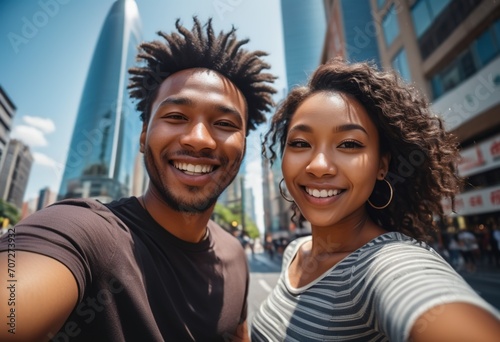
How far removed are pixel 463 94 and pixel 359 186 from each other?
16733 mm

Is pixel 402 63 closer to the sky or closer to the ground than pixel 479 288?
closer to the sky

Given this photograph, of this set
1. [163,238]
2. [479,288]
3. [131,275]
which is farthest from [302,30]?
[131,275]

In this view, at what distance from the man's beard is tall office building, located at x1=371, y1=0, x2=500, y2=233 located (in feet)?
38.2

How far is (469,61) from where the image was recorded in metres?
13.8

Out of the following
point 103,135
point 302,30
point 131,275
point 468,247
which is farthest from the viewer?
point 302,30

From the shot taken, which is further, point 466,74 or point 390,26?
point 390,26

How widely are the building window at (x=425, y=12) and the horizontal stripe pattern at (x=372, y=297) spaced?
19.0 metres

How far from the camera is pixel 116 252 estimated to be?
1284 mm

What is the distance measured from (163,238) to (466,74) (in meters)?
18.2

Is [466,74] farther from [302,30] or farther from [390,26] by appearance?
[302,30]

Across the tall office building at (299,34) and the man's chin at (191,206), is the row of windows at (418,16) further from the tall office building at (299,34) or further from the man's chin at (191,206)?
the tall office building at (299,34)

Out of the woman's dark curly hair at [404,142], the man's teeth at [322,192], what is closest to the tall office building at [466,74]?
the woman's dark curly hair at [404,142]

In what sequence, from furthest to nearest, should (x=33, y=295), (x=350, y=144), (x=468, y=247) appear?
(x=468, y=247) < (x=350, y=144) < (x=33, y=295)

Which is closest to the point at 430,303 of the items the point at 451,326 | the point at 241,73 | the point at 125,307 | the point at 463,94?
the point at 451,326
